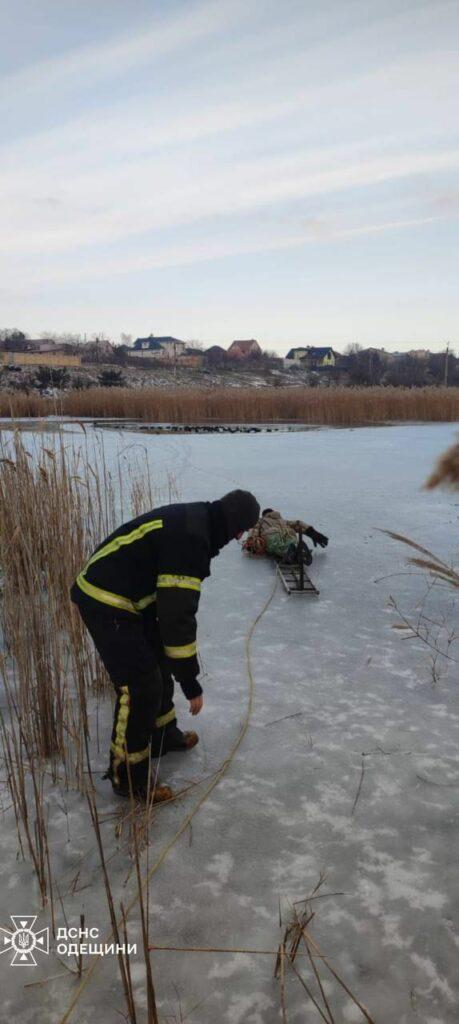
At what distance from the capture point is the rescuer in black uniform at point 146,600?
2258 millimetres

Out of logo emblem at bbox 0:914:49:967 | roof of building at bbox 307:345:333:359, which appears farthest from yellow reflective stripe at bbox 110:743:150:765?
roof of building at bbox 307:345:333:359

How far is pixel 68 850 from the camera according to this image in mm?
2113

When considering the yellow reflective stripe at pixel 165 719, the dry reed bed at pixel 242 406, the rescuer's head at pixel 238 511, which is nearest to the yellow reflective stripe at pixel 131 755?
the yellow reflective stripe at pixel 165 719

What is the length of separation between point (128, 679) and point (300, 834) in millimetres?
742

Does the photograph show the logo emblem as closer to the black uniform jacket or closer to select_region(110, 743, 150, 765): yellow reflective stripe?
select_region(110, 743, 150, 765): yellow reflective stripe

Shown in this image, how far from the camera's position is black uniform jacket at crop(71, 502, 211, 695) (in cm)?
224

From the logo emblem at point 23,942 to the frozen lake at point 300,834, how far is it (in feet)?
0.12

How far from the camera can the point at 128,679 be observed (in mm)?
2299

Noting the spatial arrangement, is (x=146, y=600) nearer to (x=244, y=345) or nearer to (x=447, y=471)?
(x=447, y=471)

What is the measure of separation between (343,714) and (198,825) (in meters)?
0.92

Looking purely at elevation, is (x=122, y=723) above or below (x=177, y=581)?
below

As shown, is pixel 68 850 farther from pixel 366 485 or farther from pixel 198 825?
pixel 366 485

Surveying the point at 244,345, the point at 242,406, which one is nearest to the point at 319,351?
the point at 244,345

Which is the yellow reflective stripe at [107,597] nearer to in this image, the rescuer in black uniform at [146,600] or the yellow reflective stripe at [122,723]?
the rescuer in black uniform at [146,600]
